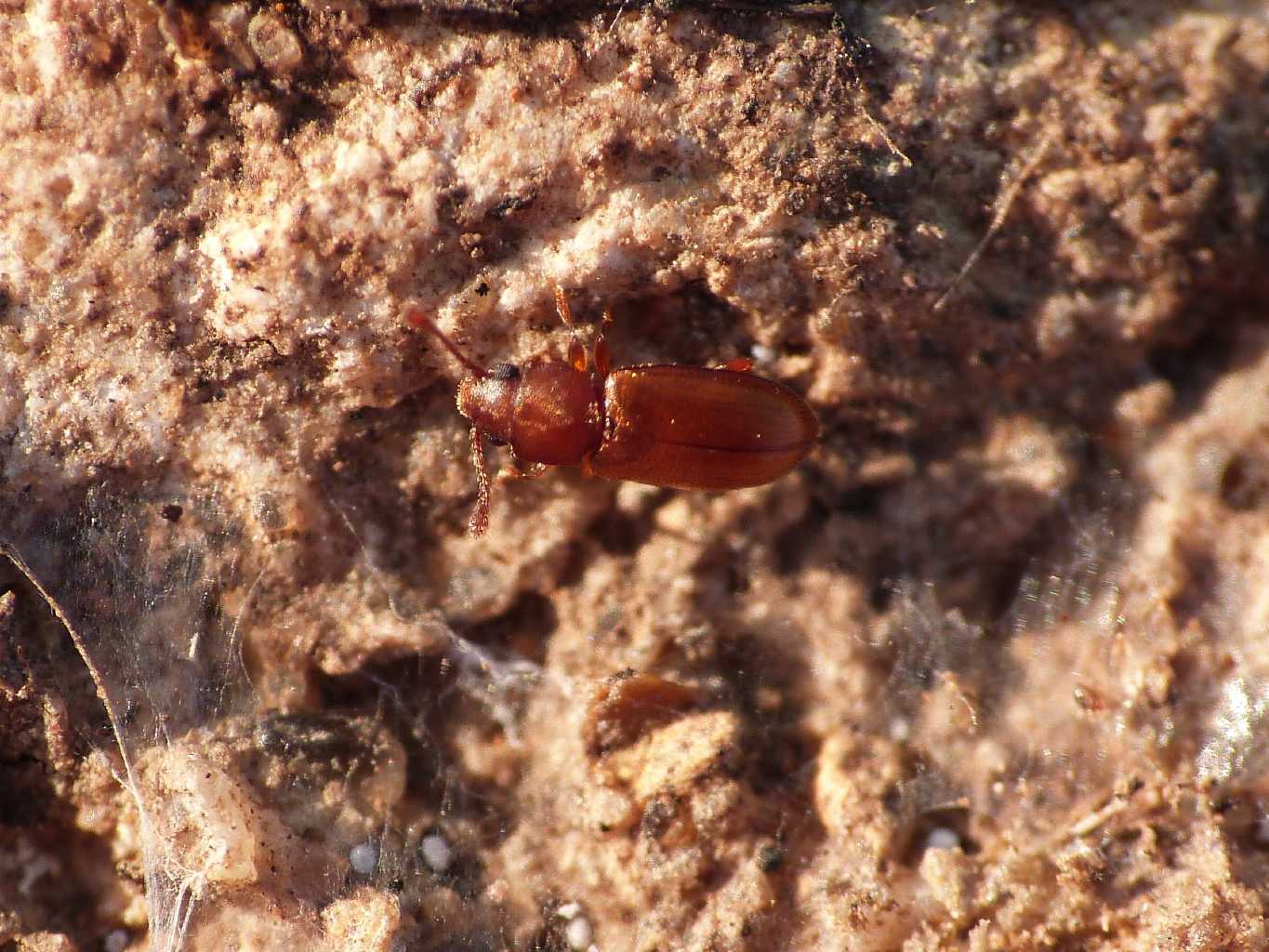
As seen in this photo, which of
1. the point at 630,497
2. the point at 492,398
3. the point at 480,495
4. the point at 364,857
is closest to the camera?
the point at 364,857

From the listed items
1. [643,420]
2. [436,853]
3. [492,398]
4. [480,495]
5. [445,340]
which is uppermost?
[445,340]

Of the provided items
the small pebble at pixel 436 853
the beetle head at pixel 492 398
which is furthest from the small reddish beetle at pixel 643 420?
the small pebble at pixel 436 853

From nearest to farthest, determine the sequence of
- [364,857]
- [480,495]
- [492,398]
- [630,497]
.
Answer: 1. [364,857]
2. [492,398]
3. [480,495]
4. [630,497]

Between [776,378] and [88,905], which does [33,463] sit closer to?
[88,905]

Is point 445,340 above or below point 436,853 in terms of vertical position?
above

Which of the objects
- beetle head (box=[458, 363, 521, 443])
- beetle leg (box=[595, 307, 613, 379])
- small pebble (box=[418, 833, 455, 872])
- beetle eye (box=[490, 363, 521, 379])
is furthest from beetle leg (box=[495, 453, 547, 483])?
small pebble (box=[418, 833, 455, 872])

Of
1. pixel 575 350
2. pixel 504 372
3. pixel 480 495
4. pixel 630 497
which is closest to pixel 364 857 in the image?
pixel 480 495

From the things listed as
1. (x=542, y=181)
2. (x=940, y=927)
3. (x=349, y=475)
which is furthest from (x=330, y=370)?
(x=940, y=927)

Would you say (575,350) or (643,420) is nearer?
(643,420)

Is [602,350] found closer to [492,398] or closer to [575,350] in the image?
[575,350]

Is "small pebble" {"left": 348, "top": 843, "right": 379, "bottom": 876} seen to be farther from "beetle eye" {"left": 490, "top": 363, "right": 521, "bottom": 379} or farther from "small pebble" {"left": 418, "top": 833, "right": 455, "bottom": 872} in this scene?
"beetle eye" {"left": 490, "top": 363, "right": 521, "bottom": 379}
